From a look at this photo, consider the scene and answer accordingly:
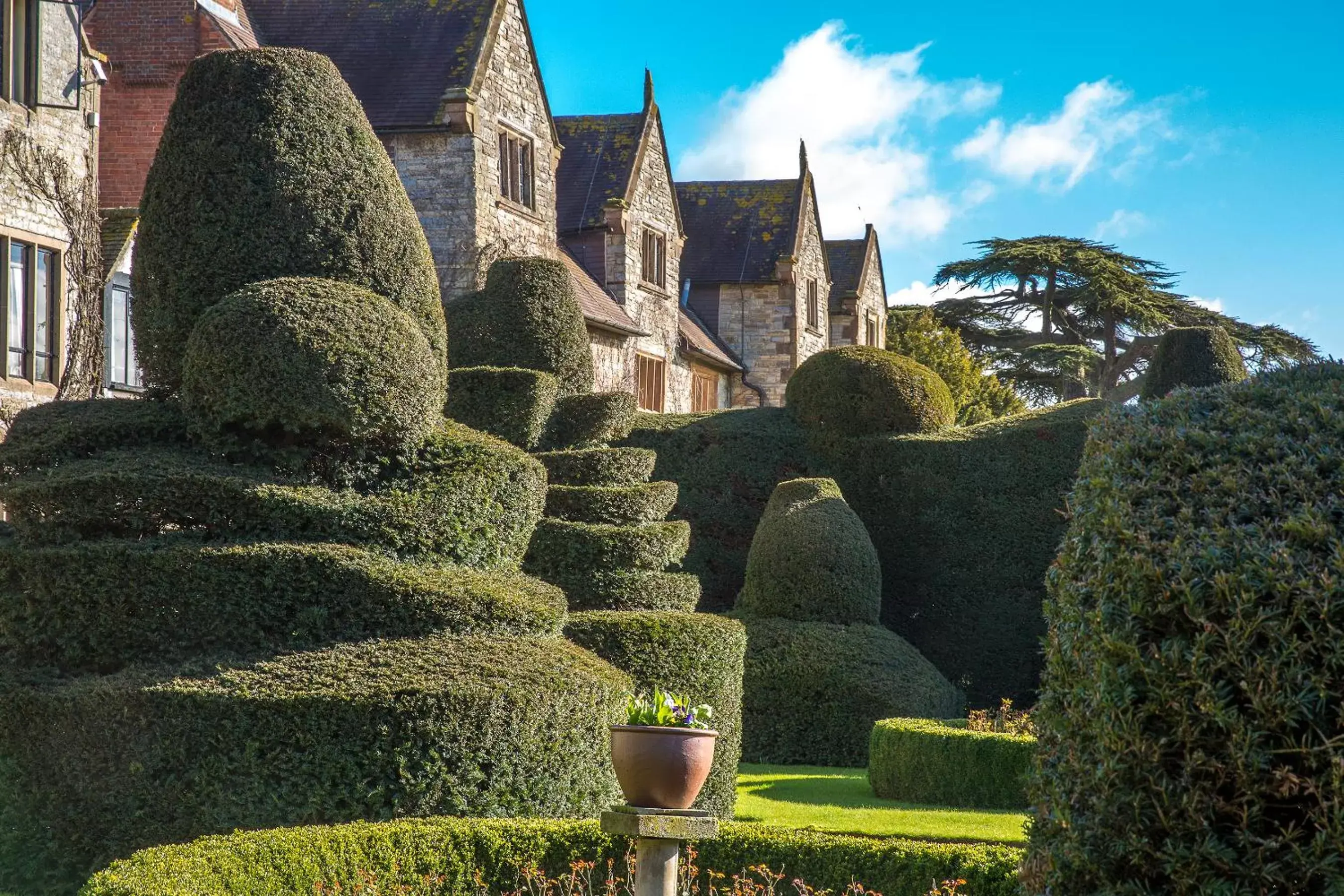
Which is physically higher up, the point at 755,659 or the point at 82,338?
the point at 82,338

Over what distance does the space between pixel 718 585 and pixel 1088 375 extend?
25.1 m

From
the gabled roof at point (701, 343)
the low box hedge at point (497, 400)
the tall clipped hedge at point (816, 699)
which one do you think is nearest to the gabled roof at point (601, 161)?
the gabled roof at point (701, 343)

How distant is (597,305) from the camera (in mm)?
25594

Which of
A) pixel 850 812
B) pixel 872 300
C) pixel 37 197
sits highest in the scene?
pixel 872 300

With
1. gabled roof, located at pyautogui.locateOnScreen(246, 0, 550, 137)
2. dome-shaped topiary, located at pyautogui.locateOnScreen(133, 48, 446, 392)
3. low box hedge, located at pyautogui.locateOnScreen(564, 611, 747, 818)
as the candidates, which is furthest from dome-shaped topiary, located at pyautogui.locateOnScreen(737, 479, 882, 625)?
gabled roof, located at pyautogui.locateOnScreen(246, 0, 550, 137)

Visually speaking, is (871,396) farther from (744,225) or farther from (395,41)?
(744,225)

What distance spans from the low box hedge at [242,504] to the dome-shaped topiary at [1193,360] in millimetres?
12507

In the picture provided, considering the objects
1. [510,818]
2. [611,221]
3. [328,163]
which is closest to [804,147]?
[611,221]

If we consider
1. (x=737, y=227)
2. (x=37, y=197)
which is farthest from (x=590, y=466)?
(x=737, y=227)

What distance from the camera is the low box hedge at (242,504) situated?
8.33 metres

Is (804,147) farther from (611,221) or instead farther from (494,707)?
(494,707)

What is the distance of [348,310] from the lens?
8.70 meters

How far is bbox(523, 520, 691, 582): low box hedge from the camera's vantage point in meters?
11.9

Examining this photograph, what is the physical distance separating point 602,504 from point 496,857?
5.45m
